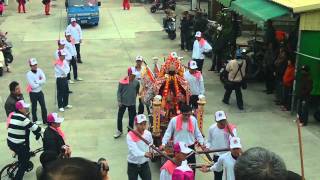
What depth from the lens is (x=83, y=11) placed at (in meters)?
25.1

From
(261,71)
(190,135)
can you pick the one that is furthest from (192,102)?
(261,71)

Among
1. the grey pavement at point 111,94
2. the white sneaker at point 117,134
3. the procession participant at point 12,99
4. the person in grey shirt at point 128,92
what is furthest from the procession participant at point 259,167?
the white sneaker at point 117,134

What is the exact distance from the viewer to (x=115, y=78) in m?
17.0

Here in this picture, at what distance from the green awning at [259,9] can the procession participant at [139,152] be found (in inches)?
252

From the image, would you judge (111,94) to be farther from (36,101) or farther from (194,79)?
(194,79)

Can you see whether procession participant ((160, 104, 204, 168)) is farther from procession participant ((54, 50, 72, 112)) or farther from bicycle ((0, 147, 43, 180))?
procession participant ((54, 50, 72, 112))

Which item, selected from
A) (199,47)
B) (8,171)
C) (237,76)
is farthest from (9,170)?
(199,47)

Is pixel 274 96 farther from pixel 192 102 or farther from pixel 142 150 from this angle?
pixel 142 150

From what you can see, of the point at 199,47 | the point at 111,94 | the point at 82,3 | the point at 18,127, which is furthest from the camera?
the point at 82,3

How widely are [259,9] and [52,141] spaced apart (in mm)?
8132

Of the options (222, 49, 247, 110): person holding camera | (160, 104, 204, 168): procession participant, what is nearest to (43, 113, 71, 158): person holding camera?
(160, 104, 204, 168): procession participant

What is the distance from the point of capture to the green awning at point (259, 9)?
43.4 ft

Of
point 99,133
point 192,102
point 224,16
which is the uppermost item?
point 224,16

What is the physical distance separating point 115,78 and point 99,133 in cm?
497
